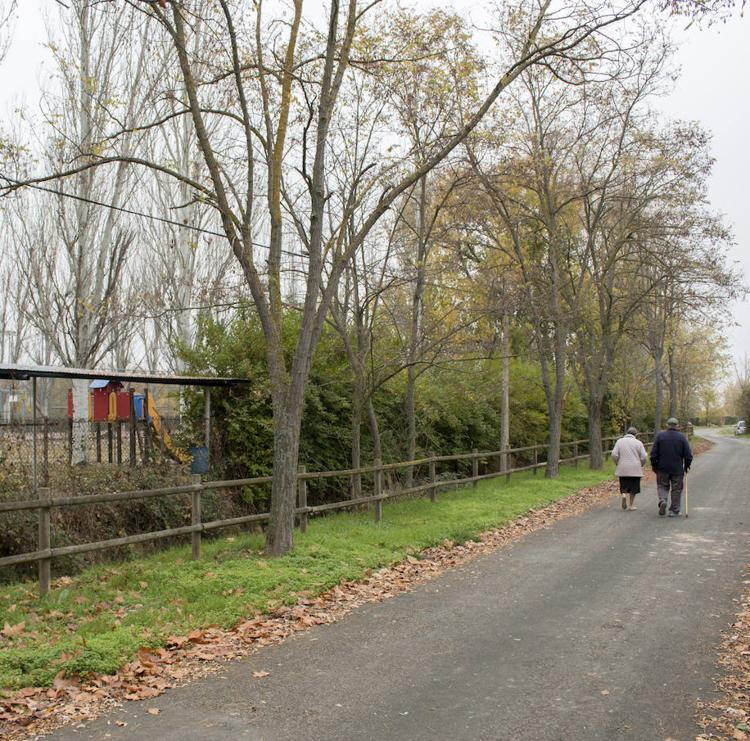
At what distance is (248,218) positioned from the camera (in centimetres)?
1048

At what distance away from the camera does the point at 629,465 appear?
632 inches

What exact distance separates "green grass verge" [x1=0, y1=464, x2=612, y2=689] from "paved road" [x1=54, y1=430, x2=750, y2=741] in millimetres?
908

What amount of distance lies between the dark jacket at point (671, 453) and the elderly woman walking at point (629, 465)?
0.61m

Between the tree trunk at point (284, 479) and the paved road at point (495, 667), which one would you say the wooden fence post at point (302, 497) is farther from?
the paved road at point (495, 667)

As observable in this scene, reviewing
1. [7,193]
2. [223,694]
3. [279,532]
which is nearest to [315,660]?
[223,694]

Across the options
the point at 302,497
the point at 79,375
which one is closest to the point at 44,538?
the point at 79,375

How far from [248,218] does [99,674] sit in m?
6.35

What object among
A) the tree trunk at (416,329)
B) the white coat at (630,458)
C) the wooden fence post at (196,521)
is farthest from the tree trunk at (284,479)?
the white coat at (630,458)

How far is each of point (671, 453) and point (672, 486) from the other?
26.0 inches

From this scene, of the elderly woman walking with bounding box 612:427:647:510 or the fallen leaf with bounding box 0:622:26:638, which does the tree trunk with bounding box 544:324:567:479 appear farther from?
the fallen leaf with bounding box 0:622:26:638

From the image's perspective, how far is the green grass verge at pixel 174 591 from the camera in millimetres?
6125

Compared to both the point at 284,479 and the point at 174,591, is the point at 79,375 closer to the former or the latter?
the point at 284,479

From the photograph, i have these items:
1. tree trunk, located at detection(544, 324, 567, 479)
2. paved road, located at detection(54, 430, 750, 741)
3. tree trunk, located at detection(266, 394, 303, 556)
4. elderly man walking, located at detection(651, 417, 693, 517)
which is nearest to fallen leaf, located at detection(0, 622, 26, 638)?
paved road, located at detection(54, 430, 750, 741)

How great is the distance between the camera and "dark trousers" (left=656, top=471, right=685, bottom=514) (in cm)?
1499
